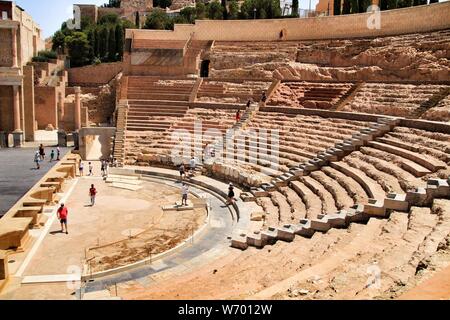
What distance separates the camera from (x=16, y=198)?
13.5 m

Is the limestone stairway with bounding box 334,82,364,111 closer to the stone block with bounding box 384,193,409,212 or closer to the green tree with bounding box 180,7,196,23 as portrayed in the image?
the stone block with bounding box 384,193,409,212

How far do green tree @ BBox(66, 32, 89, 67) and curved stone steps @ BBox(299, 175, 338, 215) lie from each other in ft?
120

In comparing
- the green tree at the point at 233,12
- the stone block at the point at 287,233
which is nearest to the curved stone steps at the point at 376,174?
the stone block at the point at 287,233

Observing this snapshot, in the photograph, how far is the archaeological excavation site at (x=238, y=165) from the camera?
7674 mm

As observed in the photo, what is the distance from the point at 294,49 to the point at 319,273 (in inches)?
1013

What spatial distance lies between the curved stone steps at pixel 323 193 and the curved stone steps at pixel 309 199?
116 mm

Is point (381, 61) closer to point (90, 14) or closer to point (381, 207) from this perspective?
point (381, 207)

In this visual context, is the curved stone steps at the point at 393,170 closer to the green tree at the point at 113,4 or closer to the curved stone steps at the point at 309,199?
the curved stone steps at the point at 309,199

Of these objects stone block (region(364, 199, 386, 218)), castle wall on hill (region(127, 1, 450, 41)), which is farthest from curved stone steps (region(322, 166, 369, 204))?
castle wall on hill (region(127, 1, 450, 41))

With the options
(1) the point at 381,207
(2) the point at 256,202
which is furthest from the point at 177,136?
(1) the point at 381,207

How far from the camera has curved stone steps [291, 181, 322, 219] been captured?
38.2 ft
